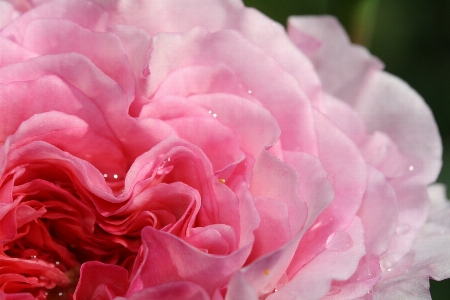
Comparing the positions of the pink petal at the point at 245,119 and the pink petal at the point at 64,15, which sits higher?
the pink petal at the point at 64,15

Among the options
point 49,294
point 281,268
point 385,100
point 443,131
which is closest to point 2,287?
point 49,294

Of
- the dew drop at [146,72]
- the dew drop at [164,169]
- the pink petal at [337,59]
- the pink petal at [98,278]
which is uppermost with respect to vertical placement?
the dew drop at [146,72]

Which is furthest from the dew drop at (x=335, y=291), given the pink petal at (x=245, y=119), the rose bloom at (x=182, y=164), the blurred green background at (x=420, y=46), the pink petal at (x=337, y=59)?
the blurred green background at (x=420, y=46)

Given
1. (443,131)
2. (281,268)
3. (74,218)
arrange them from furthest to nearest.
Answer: (443,131) → (74,218) → (281,268)

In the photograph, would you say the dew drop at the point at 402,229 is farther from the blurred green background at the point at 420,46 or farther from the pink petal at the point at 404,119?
the blurred green background at the point at 420,46

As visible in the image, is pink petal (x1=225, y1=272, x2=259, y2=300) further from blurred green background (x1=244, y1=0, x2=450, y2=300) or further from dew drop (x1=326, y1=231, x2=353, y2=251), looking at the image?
blurred green background (x1=244, y1=0, x2=450, y2=300)

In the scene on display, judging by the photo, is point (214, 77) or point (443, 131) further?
point (443, 131)

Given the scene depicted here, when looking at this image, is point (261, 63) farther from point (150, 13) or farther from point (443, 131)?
point (443, 131)

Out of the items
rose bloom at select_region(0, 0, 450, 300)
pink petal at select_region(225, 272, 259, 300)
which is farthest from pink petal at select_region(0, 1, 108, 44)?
pink petal at select_region(225, 272, 259, 300)
